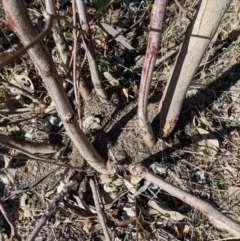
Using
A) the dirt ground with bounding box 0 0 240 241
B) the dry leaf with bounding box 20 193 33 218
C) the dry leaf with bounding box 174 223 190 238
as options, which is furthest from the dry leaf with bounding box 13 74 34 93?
the dry leaf with bounding box 174 223 190 238

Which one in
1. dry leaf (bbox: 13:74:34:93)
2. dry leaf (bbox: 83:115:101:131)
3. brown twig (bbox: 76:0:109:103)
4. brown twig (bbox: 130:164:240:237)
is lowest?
brown twig (bbox: 130:164:240:237)

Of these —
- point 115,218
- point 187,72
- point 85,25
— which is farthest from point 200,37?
point 115,218

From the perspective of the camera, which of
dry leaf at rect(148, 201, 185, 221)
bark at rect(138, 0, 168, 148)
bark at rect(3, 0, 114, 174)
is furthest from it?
dry leaf at rect(148, 201, 185, 221)

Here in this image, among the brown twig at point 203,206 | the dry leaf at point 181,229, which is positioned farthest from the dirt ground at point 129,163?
the brown twig at point 203,206

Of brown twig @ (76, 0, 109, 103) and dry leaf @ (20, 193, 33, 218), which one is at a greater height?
brown twig @ (76, 0, 109, 103)

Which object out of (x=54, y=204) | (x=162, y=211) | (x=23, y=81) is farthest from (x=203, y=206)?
(x=23, y=81)

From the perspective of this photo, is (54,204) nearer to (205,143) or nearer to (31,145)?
(31,145)

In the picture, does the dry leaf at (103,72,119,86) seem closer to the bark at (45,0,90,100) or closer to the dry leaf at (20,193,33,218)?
the bark at (45,0,90,100)

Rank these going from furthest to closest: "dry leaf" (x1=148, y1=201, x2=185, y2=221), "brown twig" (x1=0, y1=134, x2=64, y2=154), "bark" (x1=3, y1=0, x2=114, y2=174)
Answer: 1. "dry leaf" (x1=148, y1=201, x2=185, y2=221)
2. "brown twig" (x1=0, y1=134, x2=64, y2=154)
3. "bark" (x1=3, y1=0, x2=114, y2=174)
